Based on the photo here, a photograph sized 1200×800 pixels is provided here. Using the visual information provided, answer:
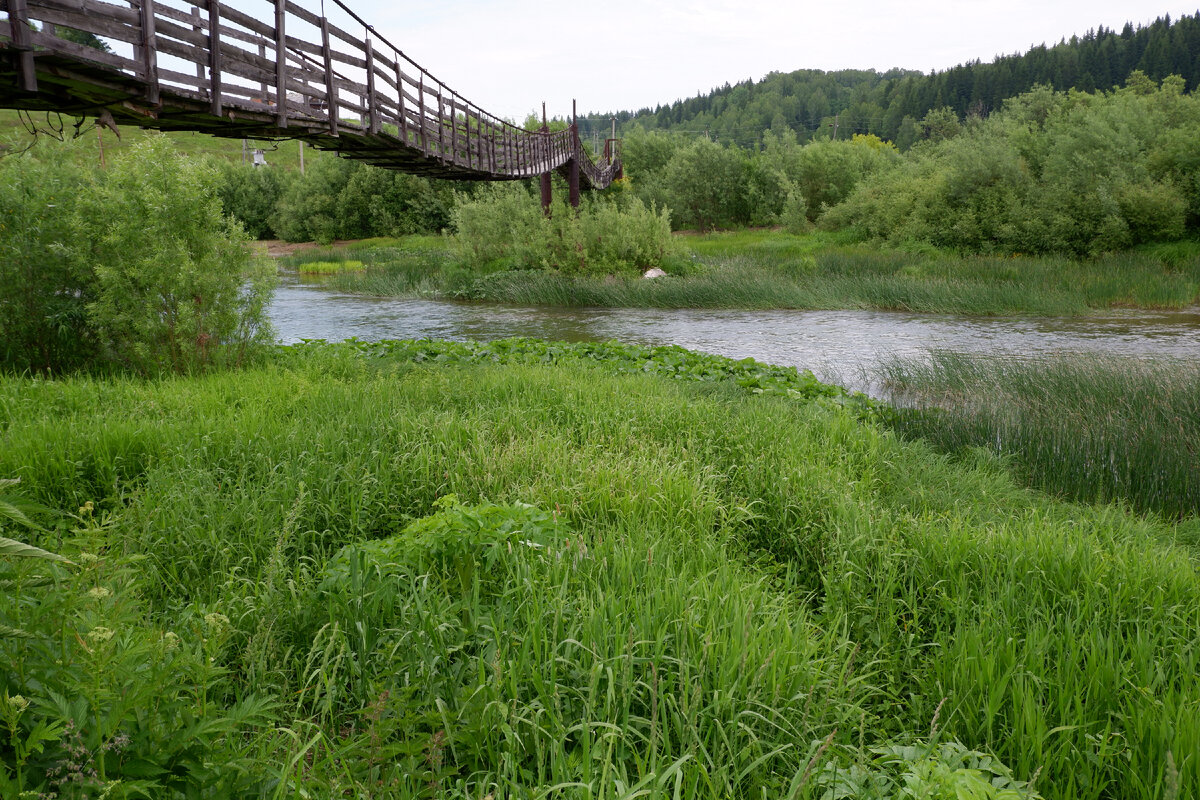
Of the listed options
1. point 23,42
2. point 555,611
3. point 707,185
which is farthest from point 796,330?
point 707,185

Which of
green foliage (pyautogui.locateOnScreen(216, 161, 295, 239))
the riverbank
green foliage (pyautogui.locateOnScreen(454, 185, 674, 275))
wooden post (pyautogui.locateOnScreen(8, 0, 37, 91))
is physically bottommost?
the riverbank

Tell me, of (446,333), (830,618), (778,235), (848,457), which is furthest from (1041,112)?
(830,618)

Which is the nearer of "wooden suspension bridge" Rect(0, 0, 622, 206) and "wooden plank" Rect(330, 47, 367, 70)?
"wooden suspension bridge" Rect(0, 0, 622, 206)

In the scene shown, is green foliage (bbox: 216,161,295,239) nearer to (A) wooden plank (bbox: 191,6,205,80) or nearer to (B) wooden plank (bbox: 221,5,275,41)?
(B) wooden plank (bbox: 221,5,275,41)

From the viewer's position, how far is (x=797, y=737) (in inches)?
88.9

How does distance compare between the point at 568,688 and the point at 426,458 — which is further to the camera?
the point at 426,458

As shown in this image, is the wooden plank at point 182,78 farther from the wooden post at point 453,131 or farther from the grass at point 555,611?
the wooden post at point 453,131

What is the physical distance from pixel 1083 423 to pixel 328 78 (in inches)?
372

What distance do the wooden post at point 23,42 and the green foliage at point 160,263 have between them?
1.41 meters

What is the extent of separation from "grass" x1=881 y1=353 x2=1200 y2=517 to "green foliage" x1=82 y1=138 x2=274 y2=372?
686 centimetres

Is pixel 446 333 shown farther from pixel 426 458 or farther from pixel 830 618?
pixel 830 618

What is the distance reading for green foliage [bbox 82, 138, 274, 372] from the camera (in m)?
6.92

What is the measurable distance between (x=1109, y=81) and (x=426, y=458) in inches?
3473

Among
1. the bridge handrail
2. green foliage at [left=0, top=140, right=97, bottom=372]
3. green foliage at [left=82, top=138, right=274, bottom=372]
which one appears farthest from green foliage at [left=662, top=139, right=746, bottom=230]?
green foliage at [left=0, top=140, right=97, bottom=372]
